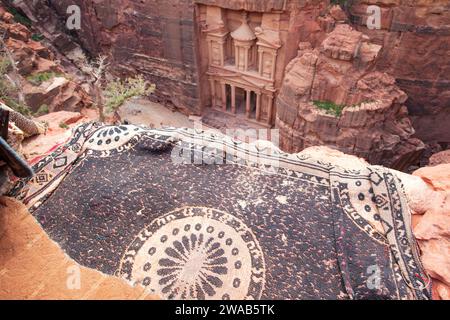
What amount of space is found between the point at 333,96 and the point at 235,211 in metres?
9.05

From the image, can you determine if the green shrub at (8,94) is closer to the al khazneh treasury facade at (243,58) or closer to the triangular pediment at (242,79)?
the al khazneh treasury facade at (243,58)

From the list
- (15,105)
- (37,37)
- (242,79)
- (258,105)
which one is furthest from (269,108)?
(37,37)

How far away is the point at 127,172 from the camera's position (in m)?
4.33

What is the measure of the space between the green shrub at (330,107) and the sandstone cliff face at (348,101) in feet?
0.18

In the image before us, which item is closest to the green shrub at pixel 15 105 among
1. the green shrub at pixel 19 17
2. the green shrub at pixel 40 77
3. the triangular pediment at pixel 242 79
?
the green shrub at pixel 40 77

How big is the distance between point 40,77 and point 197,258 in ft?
42.2

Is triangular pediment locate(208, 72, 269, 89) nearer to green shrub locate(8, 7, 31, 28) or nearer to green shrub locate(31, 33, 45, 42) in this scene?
green shrub locate(31, 33, 45, 42)

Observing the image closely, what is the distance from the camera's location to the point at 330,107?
38.7 ft

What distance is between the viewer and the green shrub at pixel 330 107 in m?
11.6

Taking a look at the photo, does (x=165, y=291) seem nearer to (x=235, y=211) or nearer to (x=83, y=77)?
(x=235, y=211)

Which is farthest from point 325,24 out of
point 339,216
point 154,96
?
point 339,216

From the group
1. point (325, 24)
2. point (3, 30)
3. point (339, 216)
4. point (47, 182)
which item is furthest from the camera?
point (3, 30)

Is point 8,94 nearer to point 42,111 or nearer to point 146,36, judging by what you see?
point 42,111

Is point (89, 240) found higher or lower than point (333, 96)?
higher
